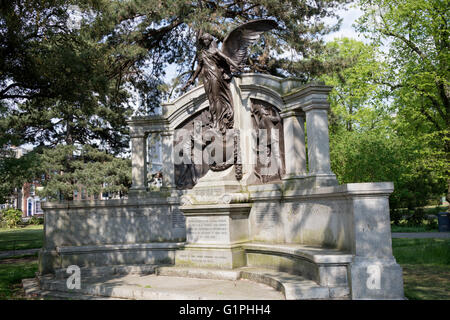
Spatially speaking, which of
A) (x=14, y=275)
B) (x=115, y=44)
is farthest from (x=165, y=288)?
(x=115, y=44)

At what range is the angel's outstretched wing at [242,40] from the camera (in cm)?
1020

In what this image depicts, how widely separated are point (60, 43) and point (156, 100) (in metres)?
6.67

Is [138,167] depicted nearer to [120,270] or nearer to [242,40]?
[120,270]

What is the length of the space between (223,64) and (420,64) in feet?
41.9

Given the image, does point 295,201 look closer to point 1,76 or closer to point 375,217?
point 375,217

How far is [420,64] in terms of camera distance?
18484mm

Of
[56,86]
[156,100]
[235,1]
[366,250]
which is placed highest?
[235,1]

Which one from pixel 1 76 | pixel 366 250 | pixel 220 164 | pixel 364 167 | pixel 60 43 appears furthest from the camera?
pixel 364 167

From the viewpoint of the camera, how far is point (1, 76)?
37.5 ft

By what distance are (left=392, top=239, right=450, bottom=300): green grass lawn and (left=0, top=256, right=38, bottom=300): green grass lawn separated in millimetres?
7823

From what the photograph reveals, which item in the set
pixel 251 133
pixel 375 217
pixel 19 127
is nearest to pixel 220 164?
pixel 251 133

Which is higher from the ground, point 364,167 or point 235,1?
point 235,1

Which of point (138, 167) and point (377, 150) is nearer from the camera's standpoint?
point (138, 167)

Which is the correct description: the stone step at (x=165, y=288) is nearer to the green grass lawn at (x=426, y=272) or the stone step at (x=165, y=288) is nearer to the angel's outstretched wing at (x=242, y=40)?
the green grass lawn at (x=426, y=272)
